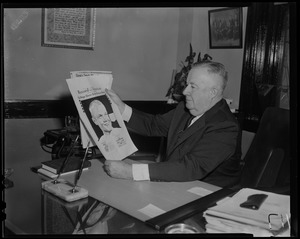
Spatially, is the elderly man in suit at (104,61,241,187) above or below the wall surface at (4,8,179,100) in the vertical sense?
below

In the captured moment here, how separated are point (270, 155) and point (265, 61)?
1.34m

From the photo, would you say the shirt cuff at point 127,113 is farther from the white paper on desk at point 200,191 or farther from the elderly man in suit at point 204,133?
the white paper on desk at point 200,191

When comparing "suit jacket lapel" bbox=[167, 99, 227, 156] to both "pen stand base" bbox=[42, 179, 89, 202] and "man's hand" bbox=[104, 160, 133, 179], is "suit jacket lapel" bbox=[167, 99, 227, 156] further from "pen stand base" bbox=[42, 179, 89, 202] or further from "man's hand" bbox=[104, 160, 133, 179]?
"pen stand base" bbox=[42, 179, 89, 202]

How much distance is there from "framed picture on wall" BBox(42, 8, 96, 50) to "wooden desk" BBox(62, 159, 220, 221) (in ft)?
6.06

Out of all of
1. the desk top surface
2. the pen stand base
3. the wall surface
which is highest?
the wall surface

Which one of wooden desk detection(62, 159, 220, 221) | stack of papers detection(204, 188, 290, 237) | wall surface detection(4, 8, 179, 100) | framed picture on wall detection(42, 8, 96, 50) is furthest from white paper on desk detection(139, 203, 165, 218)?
framed picture on wall detection(42, 8, 96, 50)

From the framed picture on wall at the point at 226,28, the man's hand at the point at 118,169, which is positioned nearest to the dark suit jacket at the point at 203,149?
the man's hand at the point at 118,169

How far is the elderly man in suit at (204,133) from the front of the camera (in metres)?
1.64

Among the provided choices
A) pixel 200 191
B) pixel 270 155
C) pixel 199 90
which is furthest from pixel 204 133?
pixel 200 191

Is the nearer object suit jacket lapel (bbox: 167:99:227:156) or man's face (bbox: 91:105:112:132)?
man's face (bbox: 91:105:112:132)

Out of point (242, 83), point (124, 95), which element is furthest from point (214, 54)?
point (124, 95)

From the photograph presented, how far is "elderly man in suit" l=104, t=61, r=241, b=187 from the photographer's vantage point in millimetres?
1639

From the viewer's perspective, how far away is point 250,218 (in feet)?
3.48
